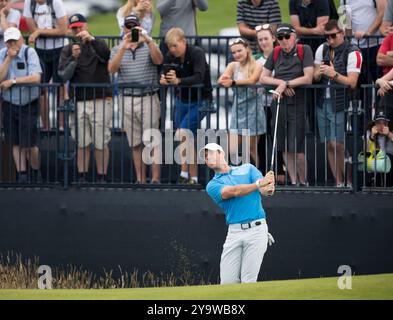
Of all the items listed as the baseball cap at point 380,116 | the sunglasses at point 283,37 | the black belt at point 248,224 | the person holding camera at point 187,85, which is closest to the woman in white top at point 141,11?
the person holding camera at point 187,85

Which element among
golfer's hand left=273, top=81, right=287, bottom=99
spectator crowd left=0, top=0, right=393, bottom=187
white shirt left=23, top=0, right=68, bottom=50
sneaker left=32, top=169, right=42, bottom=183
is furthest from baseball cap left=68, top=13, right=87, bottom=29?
golfer's hand left=273, top=81, right=287, bottom=99

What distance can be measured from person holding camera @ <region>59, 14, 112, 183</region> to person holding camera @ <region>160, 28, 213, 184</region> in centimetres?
96

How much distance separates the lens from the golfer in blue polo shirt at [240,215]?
1527cm

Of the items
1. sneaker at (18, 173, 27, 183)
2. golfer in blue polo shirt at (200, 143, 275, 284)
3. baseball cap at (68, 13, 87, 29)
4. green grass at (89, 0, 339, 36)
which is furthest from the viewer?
green grass at (89, 0, 339, 36)

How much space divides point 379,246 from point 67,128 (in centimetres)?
432

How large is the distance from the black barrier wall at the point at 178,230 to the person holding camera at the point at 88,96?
0.61 meters

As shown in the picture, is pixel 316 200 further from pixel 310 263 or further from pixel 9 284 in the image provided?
pixel 9 284

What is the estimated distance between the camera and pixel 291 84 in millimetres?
17203

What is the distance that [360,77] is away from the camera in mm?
17984

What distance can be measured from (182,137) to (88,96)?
59.8 inches

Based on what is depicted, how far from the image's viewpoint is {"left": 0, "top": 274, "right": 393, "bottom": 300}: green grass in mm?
13406

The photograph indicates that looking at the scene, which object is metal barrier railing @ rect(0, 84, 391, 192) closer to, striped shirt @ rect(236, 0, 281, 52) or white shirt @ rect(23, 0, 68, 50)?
white shirt @ rect(23, 0, 68, 50)
